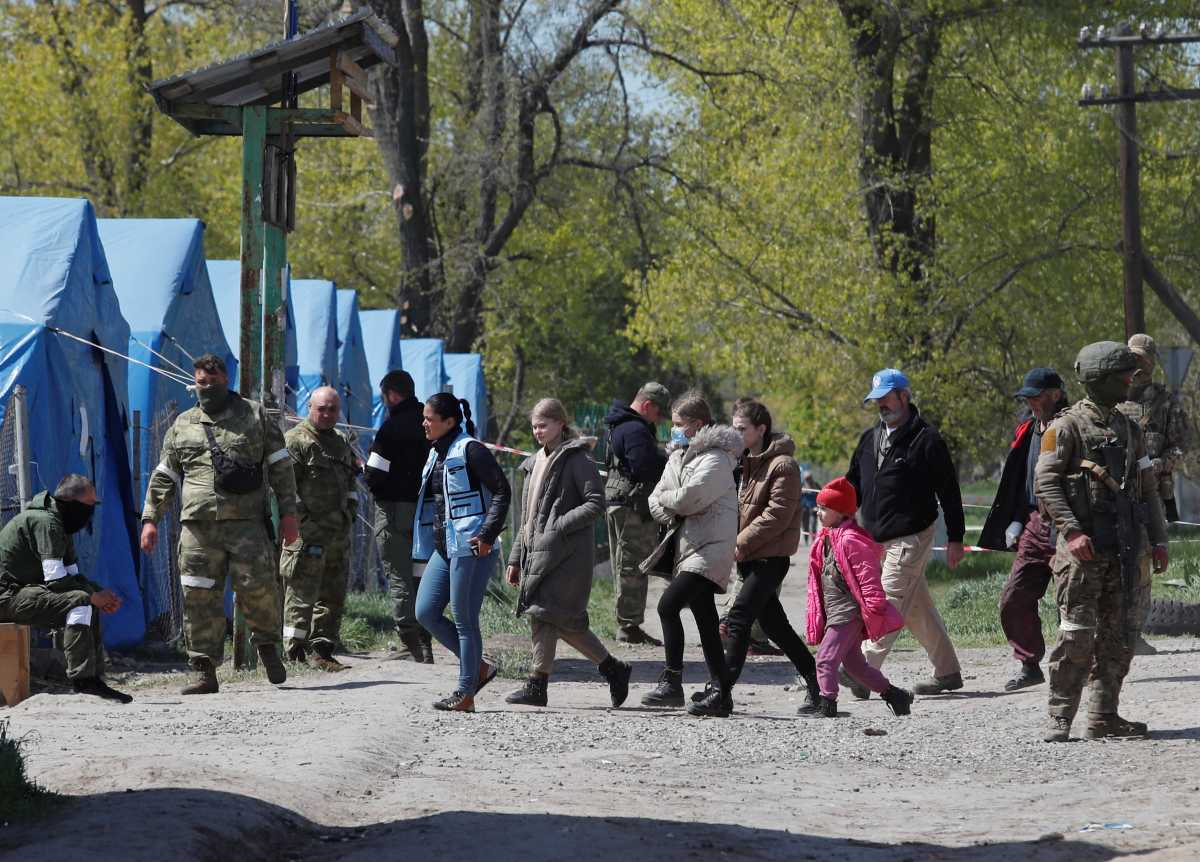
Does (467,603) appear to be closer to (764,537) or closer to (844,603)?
(764,537)

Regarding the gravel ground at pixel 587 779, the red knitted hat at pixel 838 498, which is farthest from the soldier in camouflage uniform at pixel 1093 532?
the red knitted hat at pixel 838 498

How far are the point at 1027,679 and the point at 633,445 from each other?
3784 mm

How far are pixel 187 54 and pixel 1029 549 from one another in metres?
30.8

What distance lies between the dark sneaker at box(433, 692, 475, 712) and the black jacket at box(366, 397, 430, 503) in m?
2.74

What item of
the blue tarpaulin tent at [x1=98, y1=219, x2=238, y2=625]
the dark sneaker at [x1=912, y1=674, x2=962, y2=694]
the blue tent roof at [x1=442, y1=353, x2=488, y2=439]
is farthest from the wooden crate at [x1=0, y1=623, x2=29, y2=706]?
the blue tent roof at [x1=442, y1=353, x2=488, y2=439]

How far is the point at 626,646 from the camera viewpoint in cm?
1421

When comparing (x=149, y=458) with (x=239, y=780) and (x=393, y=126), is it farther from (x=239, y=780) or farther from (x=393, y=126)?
(x=393, y=126)

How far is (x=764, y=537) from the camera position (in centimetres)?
976

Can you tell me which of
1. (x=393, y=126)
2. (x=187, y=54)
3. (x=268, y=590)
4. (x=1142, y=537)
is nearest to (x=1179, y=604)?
(x=1142, y=537)

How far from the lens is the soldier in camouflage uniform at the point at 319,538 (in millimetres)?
11867

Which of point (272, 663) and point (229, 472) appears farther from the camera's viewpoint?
point (272, 663)

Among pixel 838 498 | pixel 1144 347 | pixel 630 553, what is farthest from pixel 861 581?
pixel 630 553

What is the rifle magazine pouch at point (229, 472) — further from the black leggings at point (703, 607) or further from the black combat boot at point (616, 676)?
the black leggings at point (703, 607)

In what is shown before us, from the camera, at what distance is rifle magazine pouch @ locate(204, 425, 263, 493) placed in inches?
404
